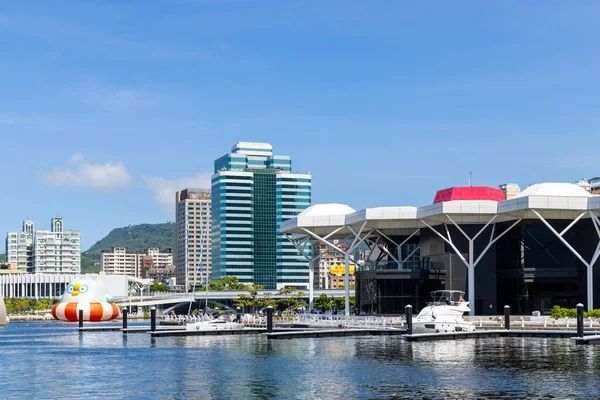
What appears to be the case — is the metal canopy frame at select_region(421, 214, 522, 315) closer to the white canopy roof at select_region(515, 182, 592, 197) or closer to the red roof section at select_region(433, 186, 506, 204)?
the white canopy roof at select_region(515, 182, 592, 197)

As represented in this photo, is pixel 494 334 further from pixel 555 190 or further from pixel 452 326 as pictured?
pixel 555 190

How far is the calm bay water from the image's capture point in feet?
172

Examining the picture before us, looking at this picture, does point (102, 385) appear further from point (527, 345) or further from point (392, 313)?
point (392, 313)

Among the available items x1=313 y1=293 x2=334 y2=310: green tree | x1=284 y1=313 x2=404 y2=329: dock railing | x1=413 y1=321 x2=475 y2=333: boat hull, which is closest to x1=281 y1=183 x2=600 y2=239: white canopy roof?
x1=284 y1=313 x2=404 y2=329: dock railing

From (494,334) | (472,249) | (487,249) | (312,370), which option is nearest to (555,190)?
(487,249)

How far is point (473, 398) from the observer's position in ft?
159

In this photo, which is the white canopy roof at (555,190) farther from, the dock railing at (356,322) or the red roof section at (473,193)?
the dock railing at (356,322)

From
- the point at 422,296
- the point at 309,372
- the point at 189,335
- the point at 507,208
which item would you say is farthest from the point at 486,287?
the point at 309,372

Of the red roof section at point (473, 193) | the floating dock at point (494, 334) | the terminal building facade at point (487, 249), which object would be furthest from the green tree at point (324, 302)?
the floating dock at point (494, 334)

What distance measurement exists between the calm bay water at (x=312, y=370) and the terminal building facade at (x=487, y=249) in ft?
74.3

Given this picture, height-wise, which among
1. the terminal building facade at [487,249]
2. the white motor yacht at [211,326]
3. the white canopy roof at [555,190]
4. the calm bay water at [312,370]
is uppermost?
the white canopy roof at [555,190]

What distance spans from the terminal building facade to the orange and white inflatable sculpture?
40.3 m

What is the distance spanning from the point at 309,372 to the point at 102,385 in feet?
43.2

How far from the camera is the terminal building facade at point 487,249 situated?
10812cm
